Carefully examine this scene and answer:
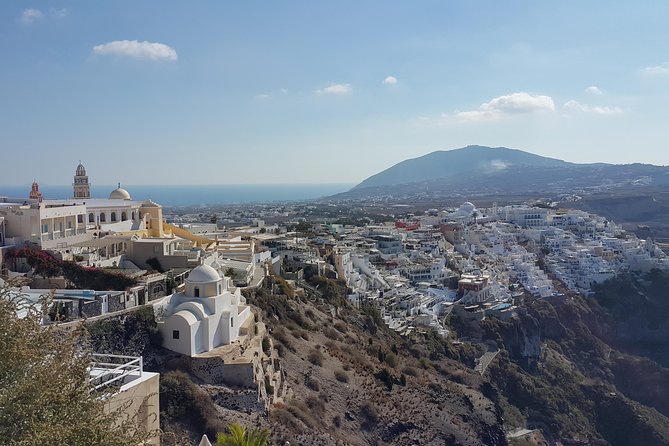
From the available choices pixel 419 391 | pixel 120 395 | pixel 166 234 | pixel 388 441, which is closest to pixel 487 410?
pixel 419 391

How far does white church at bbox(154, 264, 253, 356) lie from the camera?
14844 mm

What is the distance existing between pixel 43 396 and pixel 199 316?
1033cm

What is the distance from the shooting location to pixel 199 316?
15.3 metres

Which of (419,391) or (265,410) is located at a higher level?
(265,410)

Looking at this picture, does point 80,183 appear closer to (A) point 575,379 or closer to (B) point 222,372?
(B) point 222,372

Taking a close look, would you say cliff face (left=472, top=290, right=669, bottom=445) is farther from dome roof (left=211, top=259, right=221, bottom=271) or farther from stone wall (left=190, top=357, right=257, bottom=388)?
stone wall (left=190, top=357, right=257, bottom=388)

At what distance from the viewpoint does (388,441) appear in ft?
Answer: 61.5

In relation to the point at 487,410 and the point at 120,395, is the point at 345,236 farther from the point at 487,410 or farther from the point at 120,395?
the point at 120,395

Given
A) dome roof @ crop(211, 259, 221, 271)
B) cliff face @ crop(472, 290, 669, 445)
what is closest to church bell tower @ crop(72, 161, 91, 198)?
dome roof @ crop(211, 259, 221, 271)

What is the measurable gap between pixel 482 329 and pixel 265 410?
22.4m

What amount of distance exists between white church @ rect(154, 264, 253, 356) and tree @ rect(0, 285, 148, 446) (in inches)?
368

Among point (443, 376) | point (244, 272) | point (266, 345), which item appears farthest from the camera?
point (443, 376)

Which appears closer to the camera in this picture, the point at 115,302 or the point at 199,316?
the point at 115,302

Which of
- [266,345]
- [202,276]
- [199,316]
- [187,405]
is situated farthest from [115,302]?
[266,345]
